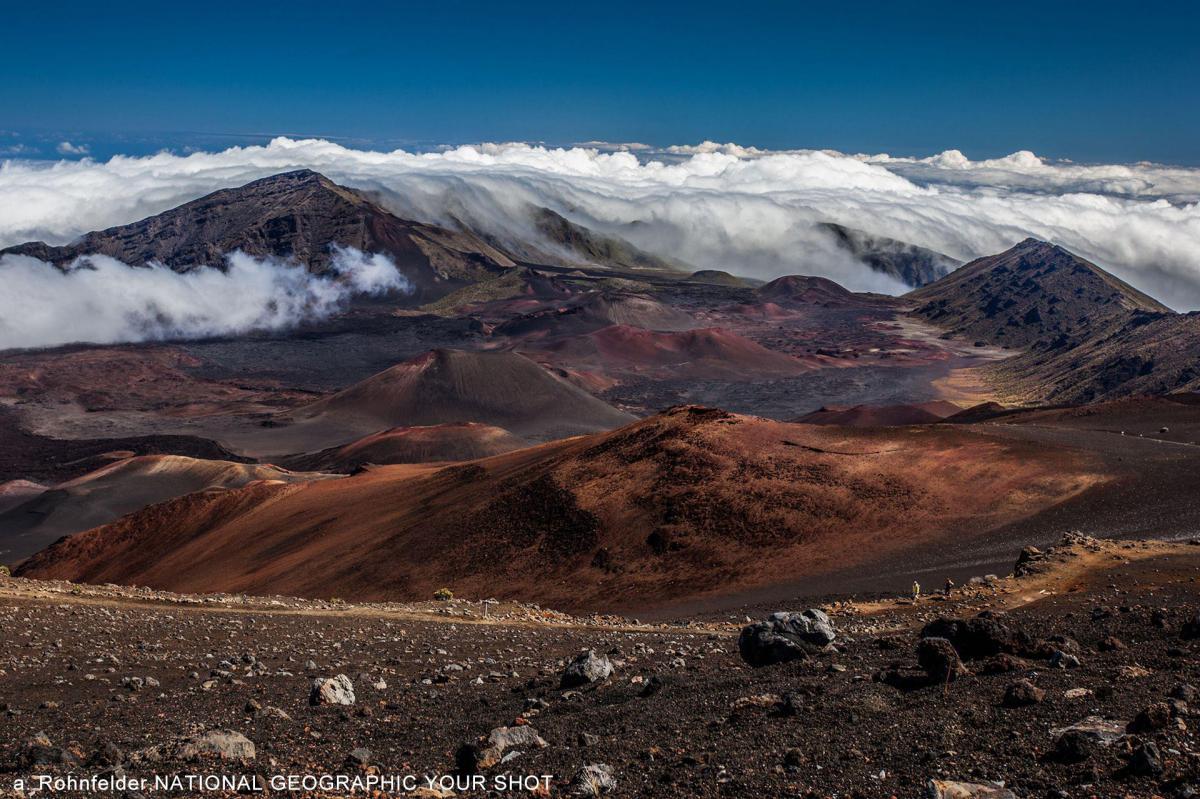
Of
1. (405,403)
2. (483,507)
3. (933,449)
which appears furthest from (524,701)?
(405,403)

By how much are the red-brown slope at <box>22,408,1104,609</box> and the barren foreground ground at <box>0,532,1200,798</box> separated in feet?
34.6

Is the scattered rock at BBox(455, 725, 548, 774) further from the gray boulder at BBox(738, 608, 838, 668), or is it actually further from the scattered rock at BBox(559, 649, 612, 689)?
the gray boulder at BBox(738, 608, 838, 668)

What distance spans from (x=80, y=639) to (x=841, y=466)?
24.6 metres

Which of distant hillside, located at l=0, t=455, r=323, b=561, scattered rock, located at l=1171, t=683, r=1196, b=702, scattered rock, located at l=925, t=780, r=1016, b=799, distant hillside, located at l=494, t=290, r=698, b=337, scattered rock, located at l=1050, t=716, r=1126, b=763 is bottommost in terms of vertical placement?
distant hillside, located at l=0, t=455, r=323, b=561

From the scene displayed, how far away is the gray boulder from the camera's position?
12727 mm

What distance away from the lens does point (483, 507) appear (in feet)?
114

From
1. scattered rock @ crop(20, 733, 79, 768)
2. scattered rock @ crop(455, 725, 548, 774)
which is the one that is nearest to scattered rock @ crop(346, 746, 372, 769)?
scattered rock @ crop(455, 725, 548, 774)

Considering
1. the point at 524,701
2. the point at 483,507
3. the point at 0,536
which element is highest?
the point at 524,701

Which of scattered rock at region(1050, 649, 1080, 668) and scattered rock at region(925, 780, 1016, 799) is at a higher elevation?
scattered rock at region(1050, 649, 1080, 668)

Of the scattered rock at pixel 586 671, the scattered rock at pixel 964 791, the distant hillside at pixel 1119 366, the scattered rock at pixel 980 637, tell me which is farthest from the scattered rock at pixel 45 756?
the distant hillside at pixel 1119 366

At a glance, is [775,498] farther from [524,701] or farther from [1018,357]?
[1018,357]

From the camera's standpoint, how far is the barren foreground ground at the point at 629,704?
8289 millimetres

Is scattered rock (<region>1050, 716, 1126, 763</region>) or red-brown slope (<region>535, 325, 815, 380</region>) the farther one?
red-brown slope (<region>535, 325, 815, 380</region>)

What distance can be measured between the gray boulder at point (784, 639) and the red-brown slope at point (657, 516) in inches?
529
